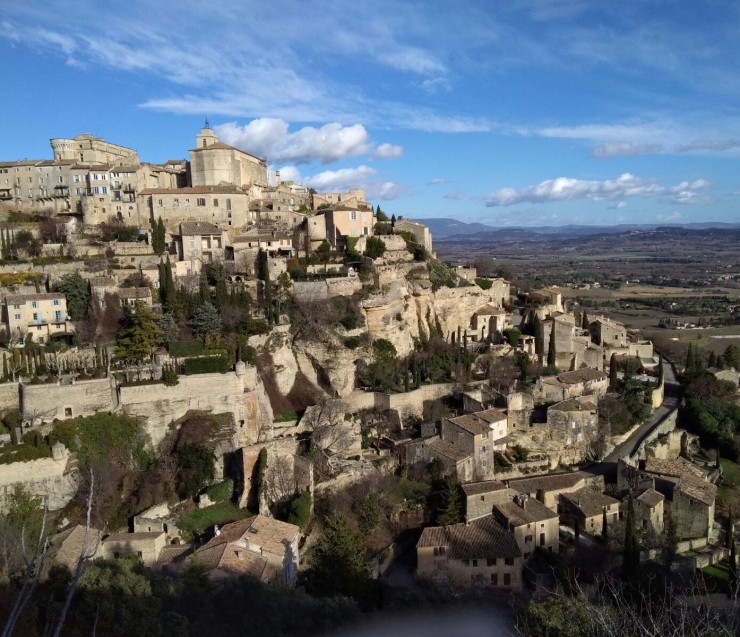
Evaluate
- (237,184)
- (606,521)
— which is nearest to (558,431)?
(606,521)

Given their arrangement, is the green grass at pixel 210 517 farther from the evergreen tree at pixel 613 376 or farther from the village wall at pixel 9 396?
the evergreen tree at pixel 613 376

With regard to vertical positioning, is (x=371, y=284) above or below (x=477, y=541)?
above

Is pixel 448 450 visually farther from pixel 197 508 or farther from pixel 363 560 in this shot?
pixel 197 508

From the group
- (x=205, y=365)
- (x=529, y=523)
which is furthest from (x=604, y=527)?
(x=205, y=365)

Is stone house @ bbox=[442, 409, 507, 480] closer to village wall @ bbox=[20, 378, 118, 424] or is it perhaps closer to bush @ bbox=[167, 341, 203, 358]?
bush @ bbox=[167, 341, 203, 358]

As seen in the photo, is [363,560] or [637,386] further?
[637,386]

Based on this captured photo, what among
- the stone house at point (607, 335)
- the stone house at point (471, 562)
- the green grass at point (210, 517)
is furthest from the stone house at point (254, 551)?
the stone house at point (607, 335)

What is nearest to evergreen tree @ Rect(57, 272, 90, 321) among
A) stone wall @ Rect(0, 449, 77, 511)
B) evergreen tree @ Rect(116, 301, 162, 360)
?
evergreen tree @ Rect(116, 301, 162, 360)
